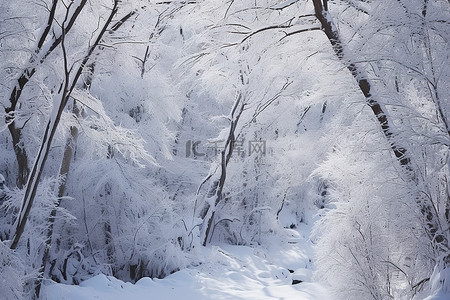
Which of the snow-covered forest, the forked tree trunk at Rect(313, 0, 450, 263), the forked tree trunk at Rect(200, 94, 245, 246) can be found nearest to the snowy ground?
the snow-covered forest

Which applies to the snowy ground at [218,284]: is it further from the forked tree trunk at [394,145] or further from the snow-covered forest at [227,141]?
the forked tree trunk at [394,145]

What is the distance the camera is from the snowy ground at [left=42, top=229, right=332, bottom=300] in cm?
694

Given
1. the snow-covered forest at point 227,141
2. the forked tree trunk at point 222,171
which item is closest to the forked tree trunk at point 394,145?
the snow-covered forest at point 227,141

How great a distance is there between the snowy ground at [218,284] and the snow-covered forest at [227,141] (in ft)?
0.36

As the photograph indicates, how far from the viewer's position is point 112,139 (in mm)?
6965

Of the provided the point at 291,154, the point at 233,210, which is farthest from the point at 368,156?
the point at 233,210

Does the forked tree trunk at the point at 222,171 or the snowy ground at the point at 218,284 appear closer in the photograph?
the snowy ground at the point at 218,284

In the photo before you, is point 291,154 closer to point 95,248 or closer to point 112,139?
point 95,248

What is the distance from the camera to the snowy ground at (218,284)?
694 cm

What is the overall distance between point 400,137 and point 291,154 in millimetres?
10404

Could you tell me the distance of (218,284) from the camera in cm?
862

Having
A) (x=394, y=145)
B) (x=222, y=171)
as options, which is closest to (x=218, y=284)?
(x=222, y=171)

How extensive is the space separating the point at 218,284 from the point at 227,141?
488 cm

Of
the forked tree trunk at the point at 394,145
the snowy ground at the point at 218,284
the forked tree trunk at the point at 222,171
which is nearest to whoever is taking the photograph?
the forked tree trunk at the point at 394,145
